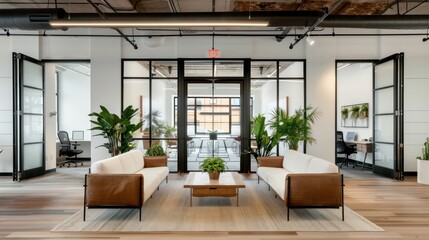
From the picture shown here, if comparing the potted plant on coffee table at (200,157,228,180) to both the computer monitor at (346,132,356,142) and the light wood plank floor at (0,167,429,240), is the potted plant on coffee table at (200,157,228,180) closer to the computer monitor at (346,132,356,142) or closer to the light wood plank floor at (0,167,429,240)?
the light wood plank floor at (0,167,429,240)

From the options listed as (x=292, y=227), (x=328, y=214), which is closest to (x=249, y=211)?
(x=292, y=227)

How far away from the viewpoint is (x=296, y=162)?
5.60 m

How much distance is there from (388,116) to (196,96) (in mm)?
4868

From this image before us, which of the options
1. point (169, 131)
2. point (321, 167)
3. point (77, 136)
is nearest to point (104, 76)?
point (169, 131)

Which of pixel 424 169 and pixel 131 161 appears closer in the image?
pixel 131 161

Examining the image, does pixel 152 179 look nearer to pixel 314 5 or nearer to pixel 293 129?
pixel 293 129

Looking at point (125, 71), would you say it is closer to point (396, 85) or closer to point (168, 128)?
point (168, 128)

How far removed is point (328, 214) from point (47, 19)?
5.82 metres

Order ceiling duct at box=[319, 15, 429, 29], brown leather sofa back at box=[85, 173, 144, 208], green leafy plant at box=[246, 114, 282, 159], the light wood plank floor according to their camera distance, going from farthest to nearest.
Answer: green leafy plant at box=[246, 114, 282, 159], ceiling duct at box=[319, 15, 429, 29], brown leather sofa back at box=[85, 173, 144, 208], the light wood plank floor

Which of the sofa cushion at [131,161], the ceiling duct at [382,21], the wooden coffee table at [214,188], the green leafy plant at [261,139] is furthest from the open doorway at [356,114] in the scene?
the sofa cushion at [131,161]

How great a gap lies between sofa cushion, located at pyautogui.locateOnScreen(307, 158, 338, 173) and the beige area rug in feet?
2.10

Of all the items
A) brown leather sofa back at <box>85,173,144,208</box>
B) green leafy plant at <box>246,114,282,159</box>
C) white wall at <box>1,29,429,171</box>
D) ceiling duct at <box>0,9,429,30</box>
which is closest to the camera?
brown leather sofa back at <box>85,173,144,208</box>

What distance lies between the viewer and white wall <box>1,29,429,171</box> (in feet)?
25.6

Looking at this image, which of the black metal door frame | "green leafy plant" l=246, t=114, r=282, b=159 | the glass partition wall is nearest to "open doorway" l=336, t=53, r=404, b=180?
the glass partition wall
